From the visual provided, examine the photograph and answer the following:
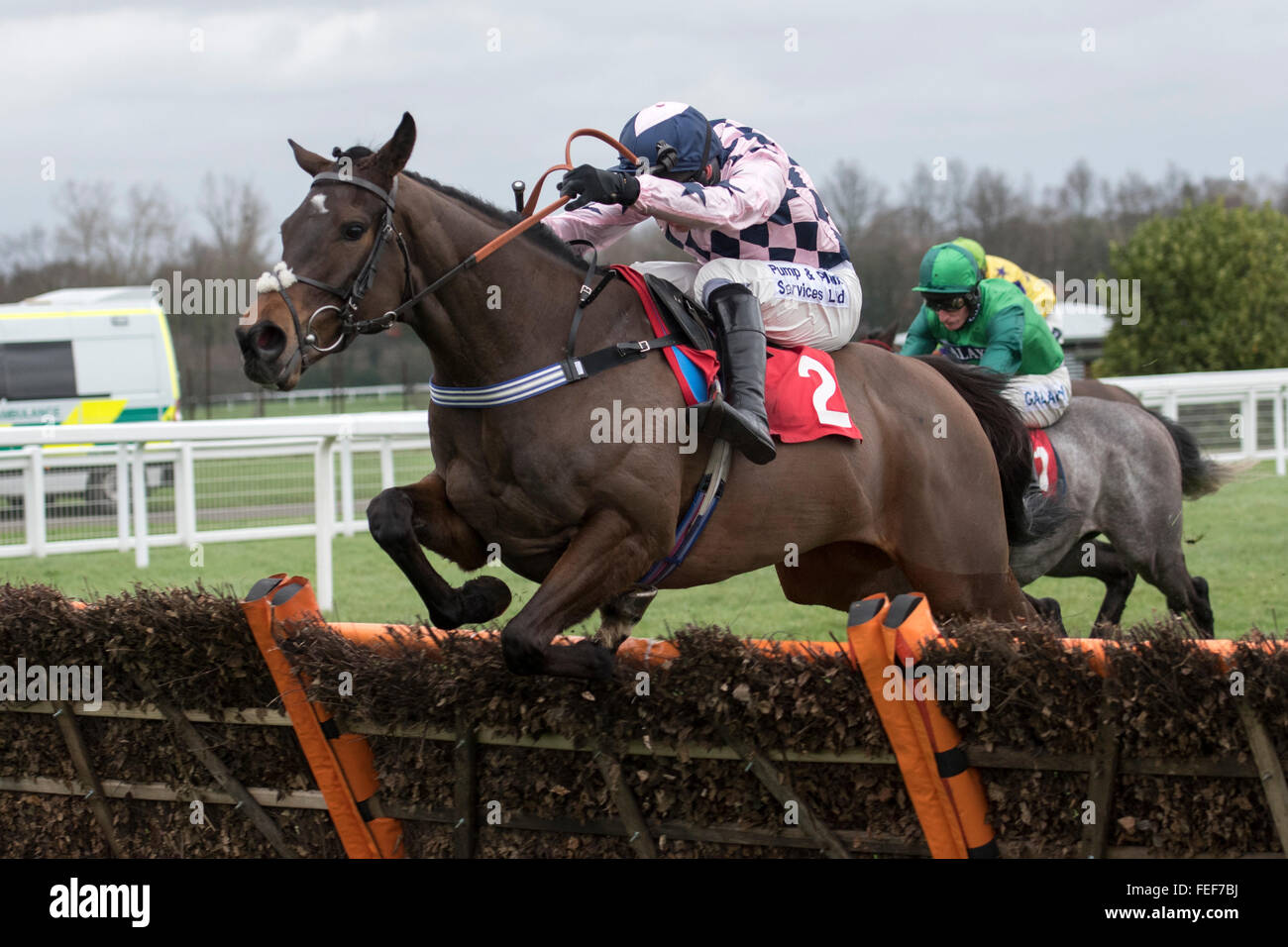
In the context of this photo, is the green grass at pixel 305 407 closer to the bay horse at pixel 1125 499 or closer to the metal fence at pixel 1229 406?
the metal fence at pixel 1229 406

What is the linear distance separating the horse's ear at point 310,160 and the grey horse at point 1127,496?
131 inches

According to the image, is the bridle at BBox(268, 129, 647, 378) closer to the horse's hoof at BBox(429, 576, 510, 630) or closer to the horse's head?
the horse's head

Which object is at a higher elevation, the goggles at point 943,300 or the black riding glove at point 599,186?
the black riding glove at point 599,186

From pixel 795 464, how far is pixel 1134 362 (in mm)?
13440

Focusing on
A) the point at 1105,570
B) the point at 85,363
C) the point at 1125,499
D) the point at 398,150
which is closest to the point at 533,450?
the point at 398,150

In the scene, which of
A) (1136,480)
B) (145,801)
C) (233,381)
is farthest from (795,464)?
(233,381)

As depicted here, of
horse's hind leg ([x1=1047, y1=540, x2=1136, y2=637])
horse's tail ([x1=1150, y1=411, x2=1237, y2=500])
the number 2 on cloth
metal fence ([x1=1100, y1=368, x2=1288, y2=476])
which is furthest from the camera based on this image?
metal fence ([x1=1100, y1=368, x2=1288, y2=476])

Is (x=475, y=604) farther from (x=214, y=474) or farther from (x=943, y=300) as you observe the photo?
(x=214, y=474)

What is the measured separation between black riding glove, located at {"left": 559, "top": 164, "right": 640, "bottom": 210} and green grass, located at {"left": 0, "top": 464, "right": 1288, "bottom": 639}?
81.6 inches

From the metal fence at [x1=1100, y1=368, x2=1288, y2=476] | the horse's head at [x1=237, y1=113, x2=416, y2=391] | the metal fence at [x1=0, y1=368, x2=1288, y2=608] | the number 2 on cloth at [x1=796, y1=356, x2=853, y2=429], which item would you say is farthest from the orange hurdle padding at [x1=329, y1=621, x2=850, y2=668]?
the metal fence at [x1=1100, y1=368, x2=1288, y2=476]

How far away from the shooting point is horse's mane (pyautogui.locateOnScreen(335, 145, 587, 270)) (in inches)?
126

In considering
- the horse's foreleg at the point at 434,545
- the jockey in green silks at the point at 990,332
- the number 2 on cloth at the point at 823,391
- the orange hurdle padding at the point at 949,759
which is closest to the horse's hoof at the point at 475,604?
the horse's foreleg at the point at 434,545

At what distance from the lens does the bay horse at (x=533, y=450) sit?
283 centimetres
